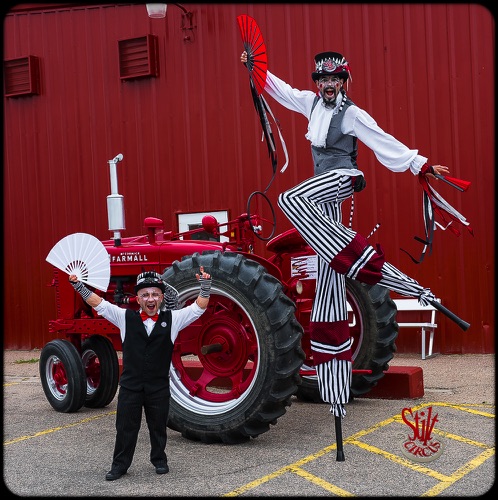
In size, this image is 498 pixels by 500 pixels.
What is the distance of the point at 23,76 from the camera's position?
37.0 ft

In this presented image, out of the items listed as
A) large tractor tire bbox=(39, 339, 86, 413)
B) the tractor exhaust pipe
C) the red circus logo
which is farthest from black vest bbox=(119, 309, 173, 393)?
the tractor exhaust pipe

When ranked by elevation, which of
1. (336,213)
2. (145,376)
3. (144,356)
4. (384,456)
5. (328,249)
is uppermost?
(336,213)

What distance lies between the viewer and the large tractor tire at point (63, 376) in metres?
6.41

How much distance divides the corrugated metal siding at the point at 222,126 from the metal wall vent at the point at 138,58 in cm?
11

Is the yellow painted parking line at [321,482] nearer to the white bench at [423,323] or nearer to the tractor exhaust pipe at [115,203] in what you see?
the tractor exhaust pipe at [115,203]

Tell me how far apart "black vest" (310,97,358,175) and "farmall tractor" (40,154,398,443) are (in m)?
0.71

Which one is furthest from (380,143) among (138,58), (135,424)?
(138,58)

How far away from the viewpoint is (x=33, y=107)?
37.4ft

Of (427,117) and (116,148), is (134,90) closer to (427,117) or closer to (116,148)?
(116,148)

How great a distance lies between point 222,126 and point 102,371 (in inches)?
182

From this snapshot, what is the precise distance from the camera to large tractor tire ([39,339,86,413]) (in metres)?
6.41

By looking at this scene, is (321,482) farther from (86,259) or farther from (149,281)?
(86,259)

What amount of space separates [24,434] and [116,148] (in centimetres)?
584

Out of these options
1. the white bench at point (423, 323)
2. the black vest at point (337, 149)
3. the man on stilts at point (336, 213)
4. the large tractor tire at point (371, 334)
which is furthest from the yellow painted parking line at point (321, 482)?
the white bench at point (423, 323)
